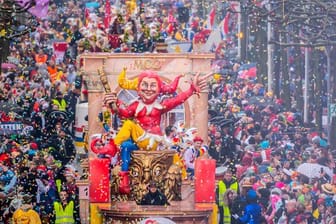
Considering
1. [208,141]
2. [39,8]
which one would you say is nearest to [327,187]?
[208,141]

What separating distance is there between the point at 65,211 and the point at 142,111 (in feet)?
4.33

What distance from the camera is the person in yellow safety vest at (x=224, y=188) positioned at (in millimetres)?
21078

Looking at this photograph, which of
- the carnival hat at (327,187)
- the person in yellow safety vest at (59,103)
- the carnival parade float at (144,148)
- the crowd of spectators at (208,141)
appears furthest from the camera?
the person in yellow safety vest at (59,103)

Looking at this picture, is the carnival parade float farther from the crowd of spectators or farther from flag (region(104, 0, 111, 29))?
flag (region(104, 0, 111, 29))

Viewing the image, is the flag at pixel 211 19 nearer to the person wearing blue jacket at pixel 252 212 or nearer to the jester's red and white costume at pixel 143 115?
the jester's red and white costume at pixel 143 115

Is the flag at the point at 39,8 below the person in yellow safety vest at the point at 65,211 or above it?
above

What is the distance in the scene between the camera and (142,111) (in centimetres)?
2114

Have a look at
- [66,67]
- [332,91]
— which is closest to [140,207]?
[66,67]

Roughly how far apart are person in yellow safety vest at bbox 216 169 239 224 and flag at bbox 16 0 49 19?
9.84 feet

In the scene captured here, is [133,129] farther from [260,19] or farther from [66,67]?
[260,19]

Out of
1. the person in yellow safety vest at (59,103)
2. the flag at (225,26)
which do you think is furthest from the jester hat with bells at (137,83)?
the flag at (225,26)

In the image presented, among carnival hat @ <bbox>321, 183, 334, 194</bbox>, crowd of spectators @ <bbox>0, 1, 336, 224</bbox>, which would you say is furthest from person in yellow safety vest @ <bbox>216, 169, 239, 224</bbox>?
carnival hat @ <bbox>321, 183, 334, 194</bbox>

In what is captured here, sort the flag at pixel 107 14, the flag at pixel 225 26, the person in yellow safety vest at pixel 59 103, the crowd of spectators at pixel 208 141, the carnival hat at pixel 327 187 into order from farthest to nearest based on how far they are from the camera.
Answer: the flag at pixel 225 26
the flag at pixel 107 14
the person in yellow safety vest at pixel 59 103
the carnival hat at pixel 327 187
the crowd of spectators at pixel 208 141

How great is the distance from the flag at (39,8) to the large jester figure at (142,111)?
6.44ft
